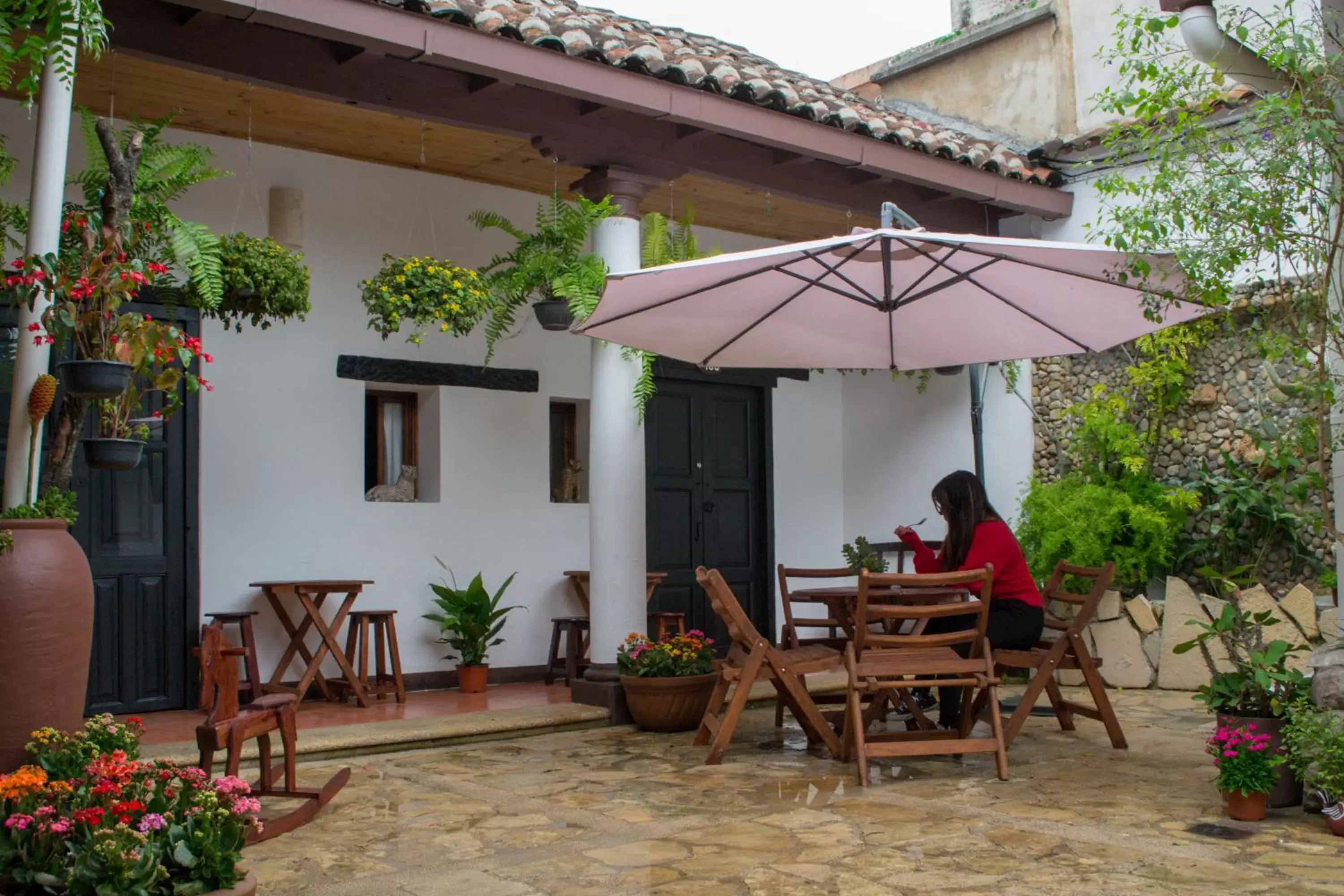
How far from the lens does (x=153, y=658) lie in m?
6.81

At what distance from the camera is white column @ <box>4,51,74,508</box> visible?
4.06m

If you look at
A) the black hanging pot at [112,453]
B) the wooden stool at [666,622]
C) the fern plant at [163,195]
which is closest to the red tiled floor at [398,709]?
the wooden stool at [666,622]

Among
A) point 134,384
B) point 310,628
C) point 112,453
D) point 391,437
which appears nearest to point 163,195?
point 134,384

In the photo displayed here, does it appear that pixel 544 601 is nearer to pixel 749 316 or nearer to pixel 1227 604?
pixel 749 316

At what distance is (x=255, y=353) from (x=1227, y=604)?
17.2 feet

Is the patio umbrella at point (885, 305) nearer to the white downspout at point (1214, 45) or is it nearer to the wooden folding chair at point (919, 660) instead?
the white downspout at point (1214, 45)

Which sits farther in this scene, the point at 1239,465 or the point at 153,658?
the point at 1239,465

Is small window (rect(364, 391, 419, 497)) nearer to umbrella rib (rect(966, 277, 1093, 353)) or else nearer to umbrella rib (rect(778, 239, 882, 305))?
umbrella rib (rect(778, 239, 882, 305))

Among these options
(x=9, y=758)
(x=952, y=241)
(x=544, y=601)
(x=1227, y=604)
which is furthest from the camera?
(x=544, y=601)

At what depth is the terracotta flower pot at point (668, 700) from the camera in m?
6.42

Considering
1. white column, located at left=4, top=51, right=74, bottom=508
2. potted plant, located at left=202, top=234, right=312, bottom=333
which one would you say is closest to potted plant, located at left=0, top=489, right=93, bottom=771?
white column, located at left=4, top=51, right=74, bottom=508

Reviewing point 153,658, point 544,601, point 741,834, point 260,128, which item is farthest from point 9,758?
point 544,601

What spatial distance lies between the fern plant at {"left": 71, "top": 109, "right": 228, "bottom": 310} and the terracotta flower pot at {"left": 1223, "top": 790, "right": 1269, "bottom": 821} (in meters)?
4.32

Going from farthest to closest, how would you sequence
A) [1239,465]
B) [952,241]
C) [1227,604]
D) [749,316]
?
[1239,465], [749,316], [952,241], [1227,604]
